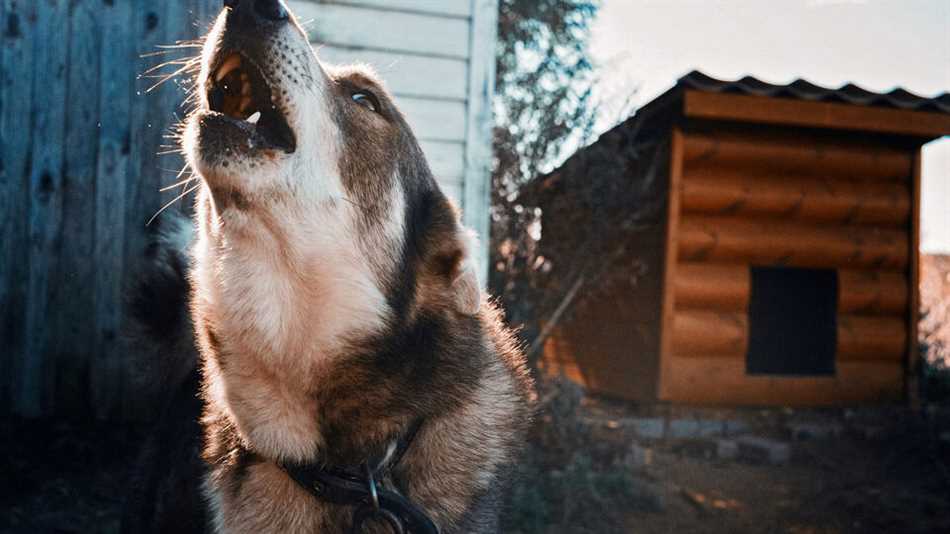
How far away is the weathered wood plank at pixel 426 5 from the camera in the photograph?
470cm

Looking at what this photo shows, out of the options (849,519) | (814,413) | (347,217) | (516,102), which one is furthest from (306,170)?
(814,413)

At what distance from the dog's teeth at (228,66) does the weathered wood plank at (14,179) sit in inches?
118

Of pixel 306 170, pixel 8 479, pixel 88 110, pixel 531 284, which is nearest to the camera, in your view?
pixel 306 170

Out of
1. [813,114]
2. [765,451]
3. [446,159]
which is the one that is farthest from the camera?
[813,114]

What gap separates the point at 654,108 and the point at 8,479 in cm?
560

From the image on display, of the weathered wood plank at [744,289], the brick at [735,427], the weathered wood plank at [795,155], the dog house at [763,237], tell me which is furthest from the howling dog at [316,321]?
the weathered wood plank at [795,155]

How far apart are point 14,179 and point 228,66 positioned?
306 centimetres

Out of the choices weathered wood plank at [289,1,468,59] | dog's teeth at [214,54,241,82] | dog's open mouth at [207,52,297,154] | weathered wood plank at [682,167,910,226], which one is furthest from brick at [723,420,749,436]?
dog's teeth at [214,54,241,82]

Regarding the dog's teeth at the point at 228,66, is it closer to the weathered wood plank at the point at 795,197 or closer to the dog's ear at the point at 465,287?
the dog's ear at the point at 465,287

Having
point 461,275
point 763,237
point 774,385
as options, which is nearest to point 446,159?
point 461,275

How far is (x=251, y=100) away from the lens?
2041 mm

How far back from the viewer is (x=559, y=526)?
4.07m

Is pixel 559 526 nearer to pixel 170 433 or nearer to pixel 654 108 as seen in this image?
pixel 170 433

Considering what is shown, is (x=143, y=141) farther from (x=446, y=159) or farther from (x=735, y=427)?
(x=735, y=427)
